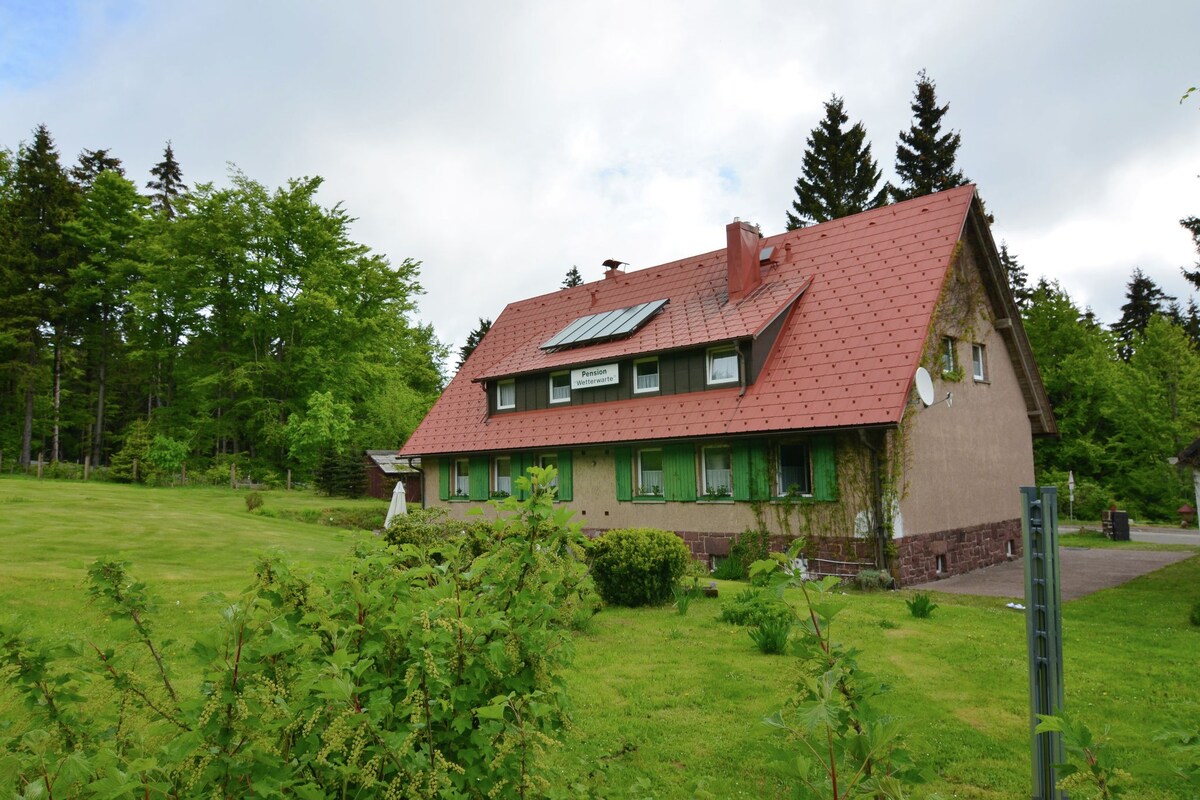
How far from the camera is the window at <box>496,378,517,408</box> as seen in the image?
74.8ft

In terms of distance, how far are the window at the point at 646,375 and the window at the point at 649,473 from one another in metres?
1.73

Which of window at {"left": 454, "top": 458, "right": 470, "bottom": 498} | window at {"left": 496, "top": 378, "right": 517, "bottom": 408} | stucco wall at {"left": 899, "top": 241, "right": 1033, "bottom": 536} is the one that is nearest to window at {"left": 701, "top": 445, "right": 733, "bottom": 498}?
stucco wall at {"left": 899, "top": 241, "right": 1033, "bottom": 536}

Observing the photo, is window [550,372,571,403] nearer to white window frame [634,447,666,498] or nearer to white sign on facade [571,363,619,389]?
white sign on facade [571,363,619,389]

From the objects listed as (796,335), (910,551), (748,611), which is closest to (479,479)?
(796,335)

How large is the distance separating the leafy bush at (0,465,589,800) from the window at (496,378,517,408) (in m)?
19.5

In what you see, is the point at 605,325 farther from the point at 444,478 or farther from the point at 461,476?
the point at 444,478

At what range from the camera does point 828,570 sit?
15602mm

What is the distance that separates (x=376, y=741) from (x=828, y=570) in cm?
1442

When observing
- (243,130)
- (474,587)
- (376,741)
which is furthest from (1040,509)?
(243,130)

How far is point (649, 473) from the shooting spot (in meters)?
18.8

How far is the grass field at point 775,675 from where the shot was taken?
5.16 metres

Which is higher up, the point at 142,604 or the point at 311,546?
the point at 142,604

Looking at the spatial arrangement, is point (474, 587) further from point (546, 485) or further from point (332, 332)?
point (332, 332)

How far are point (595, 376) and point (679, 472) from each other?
4.06 metres
